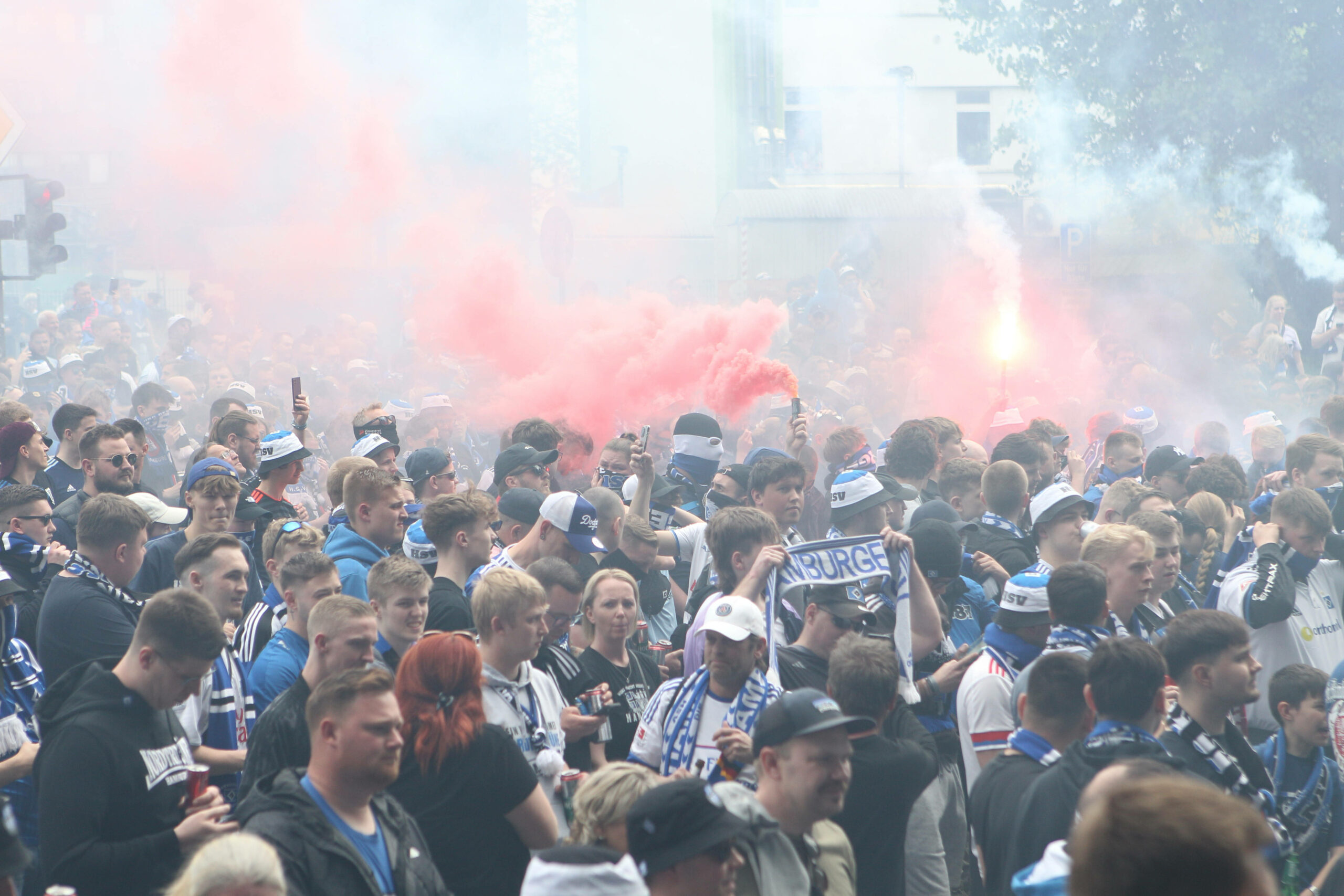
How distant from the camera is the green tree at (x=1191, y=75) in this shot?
77.6 feet

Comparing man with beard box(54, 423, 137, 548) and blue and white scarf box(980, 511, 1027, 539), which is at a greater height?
man with beard box(54, 423, 137, 548)

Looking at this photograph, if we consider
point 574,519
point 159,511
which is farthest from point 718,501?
point 159,511

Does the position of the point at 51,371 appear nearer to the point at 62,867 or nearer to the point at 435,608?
the point at 435,608

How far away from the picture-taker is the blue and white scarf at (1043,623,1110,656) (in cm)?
494

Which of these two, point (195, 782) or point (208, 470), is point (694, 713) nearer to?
point (195, 782)

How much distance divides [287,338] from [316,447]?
6331mm

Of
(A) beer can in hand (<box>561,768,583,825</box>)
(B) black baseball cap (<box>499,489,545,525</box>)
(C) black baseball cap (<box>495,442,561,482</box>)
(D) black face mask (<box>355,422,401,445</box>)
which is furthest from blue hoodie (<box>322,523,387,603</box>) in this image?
(D) black face mask (<box>355,422,401,445</box>)

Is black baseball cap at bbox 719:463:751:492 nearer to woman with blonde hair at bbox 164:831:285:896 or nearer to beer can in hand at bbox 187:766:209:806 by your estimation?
beer can in hand at bbox 187:766:209:806

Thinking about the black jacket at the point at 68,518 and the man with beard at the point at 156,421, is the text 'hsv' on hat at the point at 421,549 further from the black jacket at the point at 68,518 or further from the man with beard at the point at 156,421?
the man with beard at the point at 156,421

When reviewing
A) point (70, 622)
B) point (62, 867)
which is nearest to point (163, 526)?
point (70, 622)

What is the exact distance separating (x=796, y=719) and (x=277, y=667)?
2.28m

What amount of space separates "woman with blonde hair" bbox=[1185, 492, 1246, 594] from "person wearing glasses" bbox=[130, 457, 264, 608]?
5.69 meters

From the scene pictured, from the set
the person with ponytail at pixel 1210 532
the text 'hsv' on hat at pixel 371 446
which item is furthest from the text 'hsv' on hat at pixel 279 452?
the person with ponytail at pixel 1210 532

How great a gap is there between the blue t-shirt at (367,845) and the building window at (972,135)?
4148 cm
